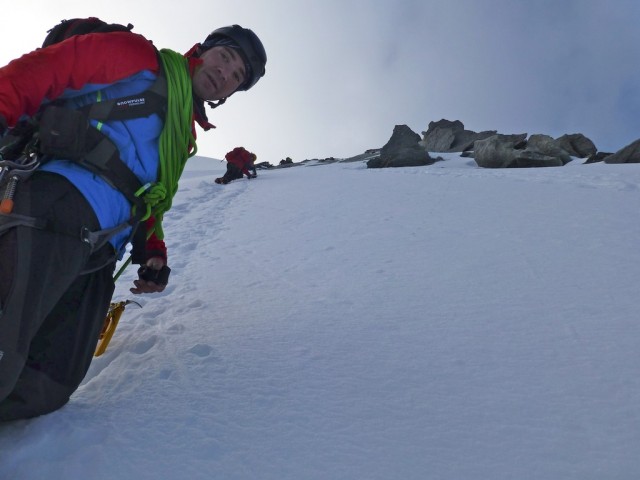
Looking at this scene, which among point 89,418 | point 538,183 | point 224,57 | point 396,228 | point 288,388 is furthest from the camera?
point 538,183

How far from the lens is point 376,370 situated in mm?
1922

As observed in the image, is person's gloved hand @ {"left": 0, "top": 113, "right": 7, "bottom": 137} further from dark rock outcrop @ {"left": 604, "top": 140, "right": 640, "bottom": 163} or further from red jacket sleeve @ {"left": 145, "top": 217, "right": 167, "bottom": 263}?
dark rock outcrop @ {"left": 604, "top": 140, "right": 640, "bottom": 163}

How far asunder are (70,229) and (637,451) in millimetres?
1973

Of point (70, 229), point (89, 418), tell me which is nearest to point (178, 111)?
point (70, 229)

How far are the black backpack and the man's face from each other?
1.12 feet

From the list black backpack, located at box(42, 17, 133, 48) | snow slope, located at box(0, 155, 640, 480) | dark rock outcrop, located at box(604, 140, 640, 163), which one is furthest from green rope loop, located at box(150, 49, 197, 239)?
dark rock outcrop, located at box(604, 140, 640, 163)

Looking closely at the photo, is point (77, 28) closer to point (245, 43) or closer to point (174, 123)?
point (174, 123)

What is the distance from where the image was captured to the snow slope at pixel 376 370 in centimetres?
138

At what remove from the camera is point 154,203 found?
2027mm

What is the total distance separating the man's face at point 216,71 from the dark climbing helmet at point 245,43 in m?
0.04

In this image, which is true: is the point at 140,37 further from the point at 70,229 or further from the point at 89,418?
the point at 89,418

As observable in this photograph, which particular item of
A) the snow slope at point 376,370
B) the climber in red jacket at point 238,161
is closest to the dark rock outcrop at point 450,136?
the climber in red jacket at point 238,161

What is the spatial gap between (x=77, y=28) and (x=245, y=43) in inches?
28.3

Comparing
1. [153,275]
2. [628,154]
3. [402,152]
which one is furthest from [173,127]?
[402,152]
